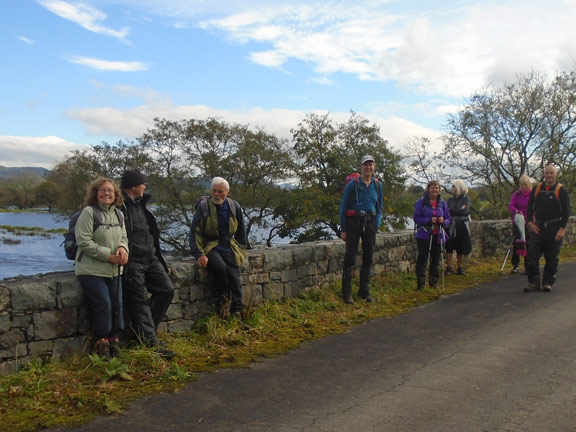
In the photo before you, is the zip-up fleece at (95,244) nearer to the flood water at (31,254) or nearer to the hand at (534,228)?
the hand at (534,228)

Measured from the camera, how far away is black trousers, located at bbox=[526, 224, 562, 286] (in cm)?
743

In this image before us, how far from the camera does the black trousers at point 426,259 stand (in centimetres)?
775

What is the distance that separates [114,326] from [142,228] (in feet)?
3.12

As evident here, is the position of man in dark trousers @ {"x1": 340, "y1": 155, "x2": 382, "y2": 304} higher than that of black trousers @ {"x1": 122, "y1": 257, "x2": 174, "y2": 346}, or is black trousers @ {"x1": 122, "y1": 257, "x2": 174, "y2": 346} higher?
man in dark trousers @ {"x1": 340, "y1": 155, "x2": 382, "y2": 304}

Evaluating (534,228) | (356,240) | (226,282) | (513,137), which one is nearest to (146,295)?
(226,282)

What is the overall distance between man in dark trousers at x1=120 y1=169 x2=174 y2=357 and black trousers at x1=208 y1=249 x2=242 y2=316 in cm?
65

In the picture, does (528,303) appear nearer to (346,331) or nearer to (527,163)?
(346,331)

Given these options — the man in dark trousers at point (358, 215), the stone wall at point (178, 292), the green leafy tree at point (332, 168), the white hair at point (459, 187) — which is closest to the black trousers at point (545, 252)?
the white hair at point (459, 187)

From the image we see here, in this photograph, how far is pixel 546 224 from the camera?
7469 mm

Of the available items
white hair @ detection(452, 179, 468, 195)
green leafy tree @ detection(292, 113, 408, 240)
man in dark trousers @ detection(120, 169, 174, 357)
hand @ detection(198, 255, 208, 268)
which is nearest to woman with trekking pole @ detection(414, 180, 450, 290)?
white hair @ detection(452, 179, 468, 195)

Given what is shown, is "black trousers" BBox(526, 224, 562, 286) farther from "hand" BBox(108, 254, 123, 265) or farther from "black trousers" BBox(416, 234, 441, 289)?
"hand" BBox(108, 254, 123, 265)

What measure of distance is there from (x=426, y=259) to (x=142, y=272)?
186 inches

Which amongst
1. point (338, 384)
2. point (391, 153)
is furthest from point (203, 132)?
point (338, 384)

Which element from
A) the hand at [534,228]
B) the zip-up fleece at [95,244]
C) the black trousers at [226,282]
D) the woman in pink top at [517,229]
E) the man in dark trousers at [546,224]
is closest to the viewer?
the zip-up fleece at [95,244]
